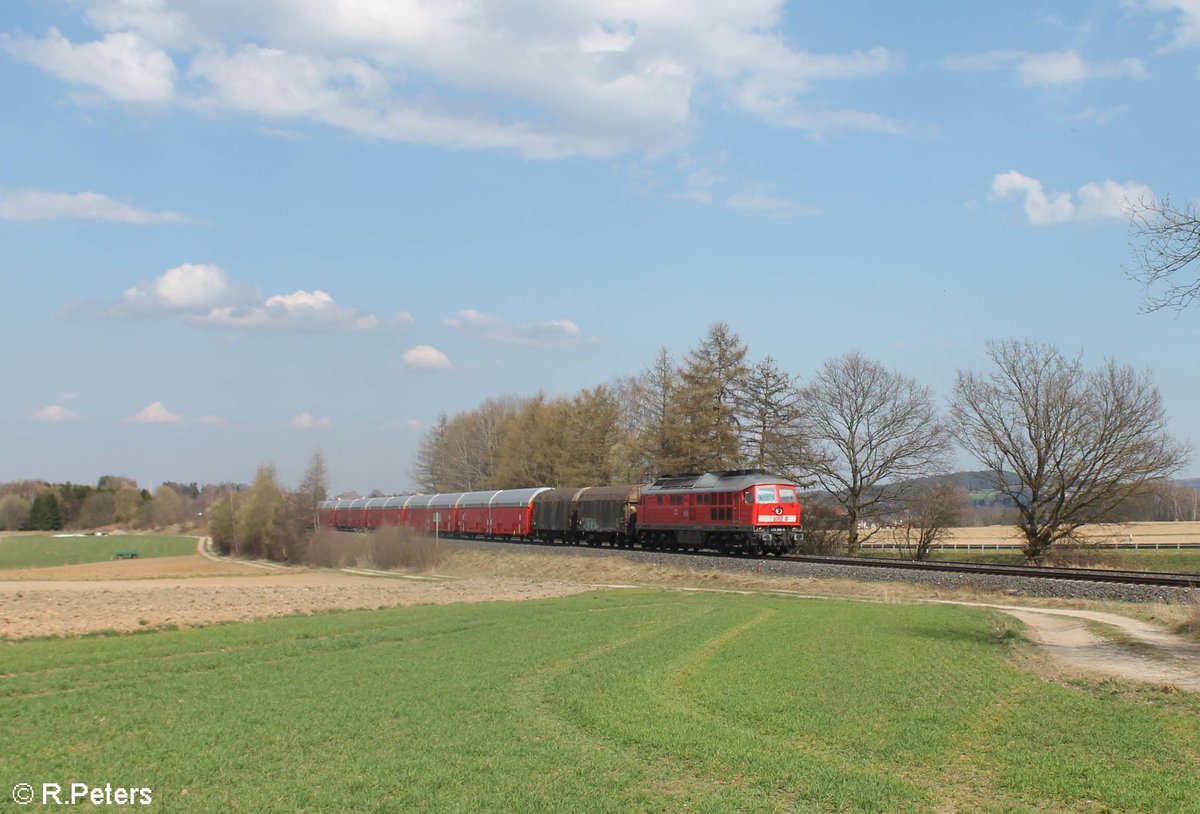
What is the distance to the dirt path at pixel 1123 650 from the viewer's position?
15.7m

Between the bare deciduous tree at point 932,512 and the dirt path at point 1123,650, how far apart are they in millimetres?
28728

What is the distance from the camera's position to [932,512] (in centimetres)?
5334

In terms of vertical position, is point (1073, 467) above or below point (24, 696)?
above

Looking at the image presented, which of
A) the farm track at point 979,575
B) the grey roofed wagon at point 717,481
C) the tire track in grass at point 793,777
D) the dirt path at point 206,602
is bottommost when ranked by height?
the dirt path at point 206,602

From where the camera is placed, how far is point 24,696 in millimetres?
14961

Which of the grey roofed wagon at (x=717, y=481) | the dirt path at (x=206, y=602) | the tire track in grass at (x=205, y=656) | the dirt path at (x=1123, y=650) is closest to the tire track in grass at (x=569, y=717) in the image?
the tire track in grass at (x=205, y=656)

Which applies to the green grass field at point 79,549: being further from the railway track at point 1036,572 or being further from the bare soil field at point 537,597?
the railway track at point 1036,572

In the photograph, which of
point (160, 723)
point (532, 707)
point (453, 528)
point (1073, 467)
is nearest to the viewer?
point (160, 723)

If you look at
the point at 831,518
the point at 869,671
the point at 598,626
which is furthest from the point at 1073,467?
the point at 869,671

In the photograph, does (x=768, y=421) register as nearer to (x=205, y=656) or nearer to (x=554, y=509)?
(x=554, y=509)

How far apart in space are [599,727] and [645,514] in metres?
38.5

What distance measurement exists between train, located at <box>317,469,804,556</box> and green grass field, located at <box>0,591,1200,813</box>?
21.5 metres

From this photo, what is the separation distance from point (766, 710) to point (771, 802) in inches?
158

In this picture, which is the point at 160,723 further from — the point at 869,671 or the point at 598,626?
the point at 598,626
